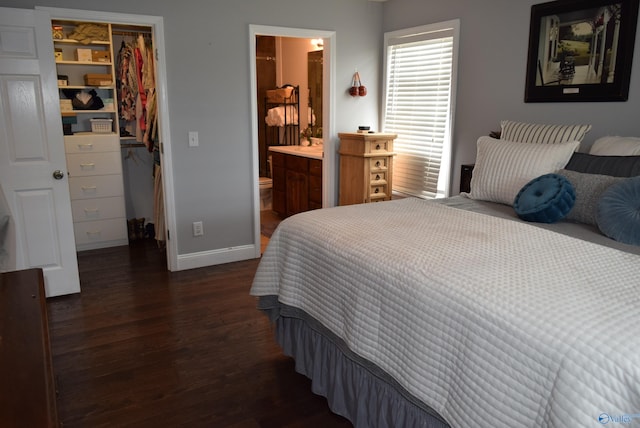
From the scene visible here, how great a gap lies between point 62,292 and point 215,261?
1.24m

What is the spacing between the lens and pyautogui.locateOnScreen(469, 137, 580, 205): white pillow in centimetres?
259

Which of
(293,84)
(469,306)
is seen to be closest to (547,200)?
(469,306)

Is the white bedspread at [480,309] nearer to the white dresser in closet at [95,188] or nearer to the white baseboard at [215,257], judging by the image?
the white baseboard at [215,257]

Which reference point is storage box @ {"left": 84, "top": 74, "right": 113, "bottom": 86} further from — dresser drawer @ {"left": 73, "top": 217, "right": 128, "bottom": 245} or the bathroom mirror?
the bathroom mirror

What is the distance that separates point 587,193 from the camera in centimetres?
230

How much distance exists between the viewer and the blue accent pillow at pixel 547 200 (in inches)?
90.3

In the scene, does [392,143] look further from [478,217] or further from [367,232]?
[367,232]

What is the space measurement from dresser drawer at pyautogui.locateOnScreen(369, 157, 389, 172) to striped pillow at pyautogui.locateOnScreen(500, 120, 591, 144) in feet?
4.20

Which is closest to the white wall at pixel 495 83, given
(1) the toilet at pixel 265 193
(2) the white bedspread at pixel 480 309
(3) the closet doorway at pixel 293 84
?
(3) the closet doorway at pixel 293 84

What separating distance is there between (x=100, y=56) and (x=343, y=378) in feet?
13.7

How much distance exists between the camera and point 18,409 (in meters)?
0.82

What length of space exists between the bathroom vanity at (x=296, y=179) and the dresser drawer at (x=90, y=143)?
1.88m

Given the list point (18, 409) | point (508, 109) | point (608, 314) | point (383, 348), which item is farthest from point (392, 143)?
point (18, 409)

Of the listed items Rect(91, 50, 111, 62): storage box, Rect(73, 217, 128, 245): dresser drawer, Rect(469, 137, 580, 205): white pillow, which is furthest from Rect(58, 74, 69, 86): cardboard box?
Rect(469, 137, 580, 205): white pillow
